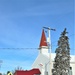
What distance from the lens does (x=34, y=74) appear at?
2148 inches

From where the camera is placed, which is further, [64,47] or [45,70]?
[45,70]

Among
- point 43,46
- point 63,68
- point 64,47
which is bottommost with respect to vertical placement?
point 63,68

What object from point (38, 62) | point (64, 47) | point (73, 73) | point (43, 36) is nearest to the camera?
point (64, 47)

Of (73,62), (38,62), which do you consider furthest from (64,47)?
(38,62)

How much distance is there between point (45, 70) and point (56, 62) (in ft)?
51.1

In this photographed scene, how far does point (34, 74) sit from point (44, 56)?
406cm

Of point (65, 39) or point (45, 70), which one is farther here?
point (45, 70)

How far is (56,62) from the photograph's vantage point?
38125 millimetres

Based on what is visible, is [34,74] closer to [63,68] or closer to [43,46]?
[43,46]

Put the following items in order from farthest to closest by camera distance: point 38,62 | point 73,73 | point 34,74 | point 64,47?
point 38,62, point 34,74, point 73,73, point 64,47

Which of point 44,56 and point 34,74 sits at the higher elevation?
point 44,56

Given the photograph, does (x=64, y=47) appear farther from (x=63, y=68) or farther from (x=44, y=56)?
(x=44, y=56)

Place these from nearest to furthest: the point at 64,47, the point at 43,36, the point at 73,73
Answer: the point at 64,47 → the point at 73,73 → the point at 43,36

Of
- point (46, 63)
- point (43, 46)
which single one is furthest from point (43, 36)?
point (46, 63)
